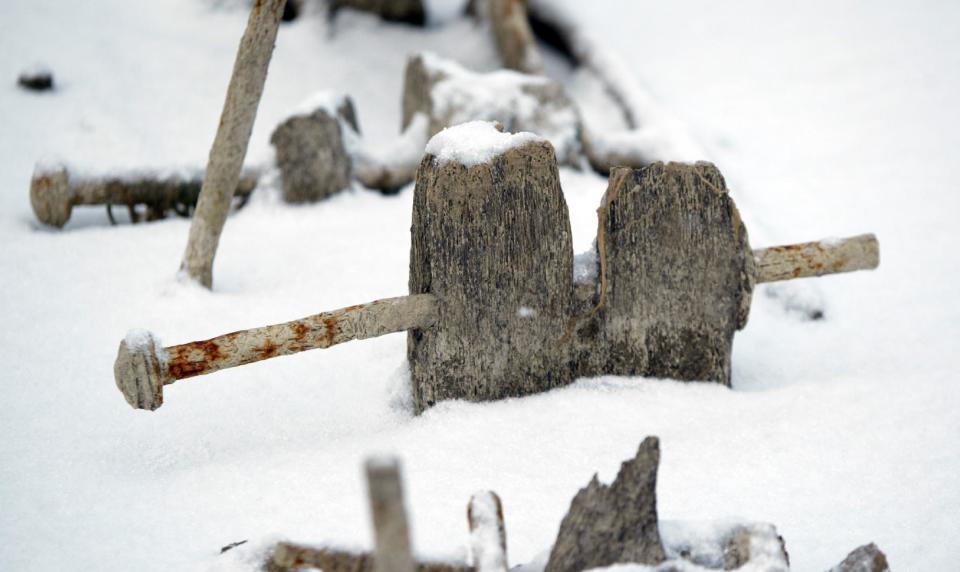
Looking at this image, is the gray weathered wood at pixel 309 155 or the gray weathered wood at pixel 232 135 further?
the gray weathered wood at pixel 309 155

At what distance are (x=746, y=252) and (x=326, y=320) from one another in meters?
1.35

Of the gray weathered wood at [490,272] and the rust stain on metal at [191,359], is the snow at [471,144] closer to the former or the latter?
the gray weathered wood at [490,272]

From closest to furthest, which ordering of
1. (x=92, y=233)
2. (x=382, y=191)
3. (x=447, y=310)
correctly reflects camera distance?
(x=447, y=310), (x=92, y=233), (x=382, y=191)

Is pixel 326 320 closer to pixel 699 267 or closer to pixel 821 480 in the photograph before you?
pixel 699 267

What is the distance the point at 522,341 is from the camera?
3.04m

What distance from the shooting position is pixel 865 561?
2.01 meters

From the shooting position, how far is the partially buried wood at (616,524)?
1963 mm

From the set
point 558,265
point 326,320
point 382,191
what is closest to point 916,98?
point 382,191

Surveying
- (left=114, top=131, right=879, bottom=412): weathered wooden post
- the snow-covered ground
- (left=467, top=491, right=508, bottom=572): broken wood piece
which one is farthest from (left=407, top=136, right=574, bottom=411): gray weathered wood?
(left=467, top=491, right=508, bottom=572): broken wood piece

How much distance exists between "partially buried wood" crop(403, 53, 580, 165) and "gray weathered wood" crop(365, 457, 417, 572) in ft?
12.4

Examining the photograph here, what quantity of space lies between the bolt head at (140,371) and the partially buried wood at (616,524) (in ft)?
4.37

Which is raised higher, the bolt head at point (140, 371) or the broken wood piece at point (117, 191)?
the broken wood piece at point (117, 191)

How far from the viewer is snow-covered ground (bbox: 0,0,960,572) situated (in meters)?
2.59

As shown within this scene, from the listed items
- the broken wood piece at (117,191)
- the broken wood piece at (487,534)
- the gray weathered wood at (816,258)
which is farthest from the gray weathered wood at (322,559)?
the broken wood piece at (117,191)
